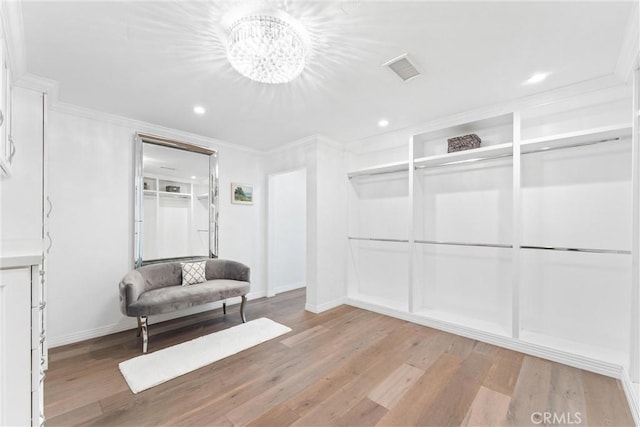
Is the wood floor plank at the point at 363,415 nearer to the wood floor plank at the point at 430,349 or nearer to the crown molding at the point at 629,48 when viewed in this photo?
the wood floor plank at the point at 430,349

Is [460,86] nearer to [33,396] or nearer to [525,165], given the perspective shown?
[525,165]

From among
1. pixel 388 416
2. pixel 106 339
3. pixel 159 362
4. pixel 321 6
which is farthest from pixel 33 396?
pixel 106 339

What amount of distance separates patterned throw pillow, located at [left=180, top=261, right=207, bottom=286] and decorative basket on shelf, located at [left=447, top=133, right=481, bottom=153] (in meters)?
3.51

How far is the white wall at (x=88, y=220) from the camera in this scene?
2.79 metres

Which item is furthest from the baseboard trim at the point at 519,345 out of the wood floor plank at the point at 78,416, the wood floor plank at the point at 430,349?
the wood floor plank at the point at 78,416

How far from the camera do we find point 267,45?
5.45 feet

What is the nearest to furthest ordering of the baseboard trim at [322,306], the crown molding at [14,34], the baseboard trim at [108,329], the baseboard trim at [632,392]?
the crown molding at [14,34], the baseboard trim at [632,392], the baseboard trim at [108,329], the baseboard trim at [322,306]

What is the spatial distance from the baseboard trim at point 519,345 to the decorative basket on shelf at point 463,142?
202 cm

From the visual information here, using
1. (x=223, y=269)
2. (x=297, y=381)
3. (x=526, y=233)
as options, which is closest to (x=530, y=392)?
(x=526, y=233)

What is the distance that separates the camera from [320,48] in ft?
6.21

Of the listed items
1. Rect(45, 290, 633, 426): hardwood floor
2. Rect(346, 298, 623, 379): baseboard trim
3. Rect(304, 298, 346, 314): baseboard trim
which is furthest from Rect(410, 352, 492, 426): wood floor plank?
Rect(304, 298, 346, 314): baseboard trim

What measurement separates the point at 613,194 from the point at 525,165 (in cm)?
71

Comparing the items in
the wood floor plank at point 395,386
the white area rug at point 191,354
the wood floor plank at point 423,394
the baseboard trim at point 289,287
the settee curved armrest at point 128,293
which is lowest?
the baseboard trim at point 289,287

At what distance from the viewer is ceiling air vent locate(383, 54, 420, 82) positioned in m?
2.04
